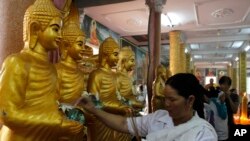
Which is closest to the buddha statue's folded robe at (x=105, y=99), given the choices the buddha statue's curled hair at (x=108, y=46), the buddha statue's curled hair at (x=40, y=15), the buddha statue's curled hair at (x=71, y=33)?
the buddha statue's curled hair at (x=108, y=46)

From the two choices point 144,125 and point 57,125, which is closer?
point 57,125

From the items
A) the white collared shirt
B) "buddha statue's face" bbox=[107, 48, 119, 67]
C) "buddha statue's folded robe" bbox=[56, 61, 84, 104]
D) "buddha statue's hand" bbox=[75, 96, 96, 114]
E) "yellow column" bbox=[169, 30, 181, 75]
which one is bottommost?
the white collared shirt

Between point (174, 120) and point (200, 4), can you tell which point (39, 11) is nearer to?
point (174, 120)

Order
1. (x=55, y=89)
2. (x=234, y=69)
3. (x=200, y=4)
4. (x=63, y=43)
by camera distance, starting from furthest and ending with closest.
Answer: (x=234, y=69) < (x=200, y=4) < (x=63, y=43) < (x=55, y=89)

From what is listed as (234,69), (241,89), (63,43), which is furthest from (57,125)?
(234,69)

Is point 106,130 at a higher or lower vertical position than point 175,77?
lower

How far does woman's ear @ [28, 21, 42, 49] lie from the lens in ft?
5.17

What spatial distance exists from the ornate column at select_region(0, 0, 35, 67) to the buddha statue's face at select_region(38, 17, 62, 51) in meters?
0.41

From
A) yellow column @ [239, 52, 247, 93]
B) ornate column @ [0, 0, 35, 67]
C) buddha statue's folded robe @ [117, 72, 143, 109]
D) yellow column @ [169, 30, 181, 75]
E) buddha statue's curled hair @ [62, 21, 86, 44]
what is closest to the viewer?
ornate column @ [0, 0, 35, 67]

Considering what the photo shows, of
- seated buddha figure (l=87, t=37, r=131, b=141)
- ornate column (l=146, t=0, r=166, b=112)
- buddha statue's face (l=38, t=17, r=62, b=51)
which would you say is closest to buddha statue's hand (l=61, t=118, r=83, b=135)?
buddha statue's face (l=38, t=17, r=62, b=51)

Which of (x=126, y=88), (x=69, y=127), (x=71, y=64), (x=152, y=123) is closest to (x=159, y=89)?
(x=126, y=88)

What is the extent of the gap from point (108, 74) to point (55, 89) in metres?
1.26

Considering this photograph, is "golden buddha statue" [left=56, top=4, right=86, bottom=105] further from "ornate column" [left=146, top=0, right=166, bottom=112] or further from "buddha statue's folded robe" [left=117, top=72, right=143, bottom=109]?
"ornate column" [left=146, top=0, right=166, bottom=112]

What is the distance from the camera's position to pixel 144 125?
189cm
